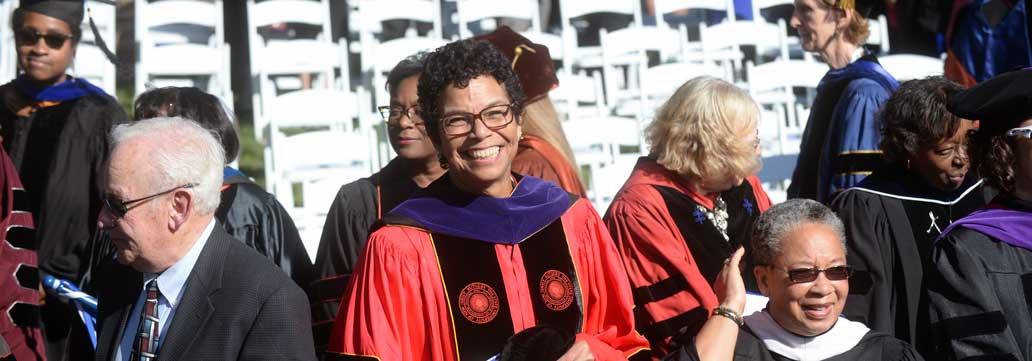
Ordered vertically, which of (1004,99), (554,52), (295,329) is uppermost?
(554,52)

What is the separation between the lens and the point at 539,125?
5.32 meters

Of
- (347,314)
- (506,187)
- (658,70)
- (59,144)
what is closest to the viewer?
(347,314)

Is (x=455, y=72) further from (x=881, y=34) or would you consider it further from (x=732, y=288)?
(x=881, y=34)

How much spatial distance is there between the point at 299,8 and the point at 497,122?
6.29 metres

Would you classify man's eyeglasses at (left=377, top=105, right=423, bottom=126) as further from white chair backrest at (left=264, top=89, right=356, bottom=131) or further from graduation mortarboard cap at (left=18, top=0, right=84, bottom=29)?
white chair backrest at (left=264, top=89, right=356, bottom=131)

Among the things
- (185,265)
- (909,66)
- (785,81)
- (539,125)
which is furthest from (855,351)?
(909,66)

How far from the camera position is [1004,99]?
3.54 metres

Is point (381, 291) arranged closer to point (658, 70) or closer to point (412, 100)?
point (412, 100)

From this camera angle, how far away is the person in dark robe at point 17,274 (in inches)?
162

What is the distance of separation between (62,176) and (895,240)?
10.9ft

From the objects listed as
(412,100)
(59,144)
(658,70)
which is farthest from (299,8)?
(412,100)

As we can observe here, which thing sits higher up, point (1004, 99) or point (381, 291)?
point (1004, 99)

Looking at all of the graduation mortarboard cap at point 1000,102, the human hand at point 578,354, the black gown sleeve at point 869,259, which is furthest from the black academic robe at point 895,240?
the human hand at point 578,354

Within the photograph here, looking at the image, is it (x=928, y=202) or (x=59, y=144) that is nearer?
(x=928, y=202)
